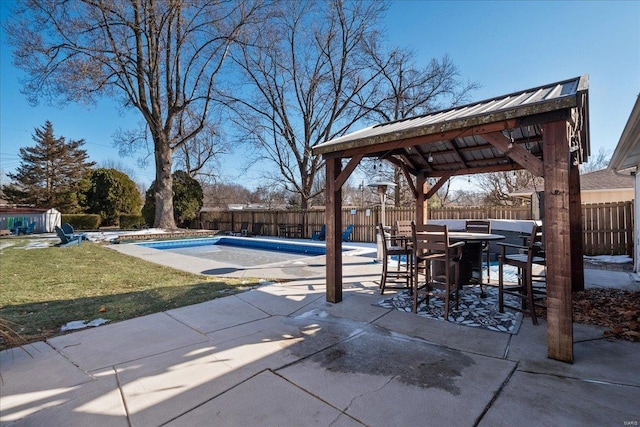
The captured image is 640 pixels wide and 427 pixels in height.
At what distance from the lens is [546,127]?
8.89ft

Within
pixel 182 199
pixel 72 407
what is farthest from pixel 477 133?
pixel 182 199

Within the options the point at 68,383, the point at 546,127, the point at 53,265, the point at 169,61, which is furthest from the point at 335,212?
the point at 169,61

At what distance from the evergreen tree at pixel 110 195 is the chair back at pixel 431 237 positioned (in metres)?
23.3

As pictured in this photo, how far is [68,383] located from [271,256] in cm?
904

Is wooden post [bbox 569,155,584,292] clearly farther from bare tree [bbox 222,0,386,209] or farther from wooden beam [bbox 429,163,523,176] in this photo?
bare tree [bbox 222,0,386,209]

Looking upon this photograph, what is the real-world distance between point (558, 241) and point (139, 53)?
60.3 feet

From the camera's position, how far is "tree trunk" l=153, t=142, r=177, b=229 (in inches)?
642

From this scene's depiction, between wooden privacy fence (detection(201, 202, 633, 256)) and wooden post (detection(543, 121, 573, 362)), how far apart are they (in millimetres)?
6692

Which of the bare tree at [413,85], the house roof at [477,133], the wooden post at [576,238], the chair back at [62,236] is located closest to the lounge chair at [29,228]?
the chair back at [62,236]

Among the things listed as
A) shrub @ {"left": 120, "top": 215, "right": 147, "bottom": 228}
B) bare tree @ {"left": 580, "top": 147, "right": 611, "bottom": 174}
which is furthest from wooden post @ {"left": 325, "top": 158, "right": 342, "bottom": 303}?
bare tree @ {"left": 580, "top": 147, "right": 611, "bottom": 174}

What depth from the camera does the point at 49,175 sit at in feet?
81.6

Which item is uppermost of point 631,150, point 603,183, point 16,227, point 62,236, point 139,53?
point 139,53

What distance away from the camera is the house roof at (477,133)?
2.75 meters

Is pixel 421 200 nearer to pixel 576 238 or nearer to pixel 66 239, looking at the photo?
pixel 576 238
